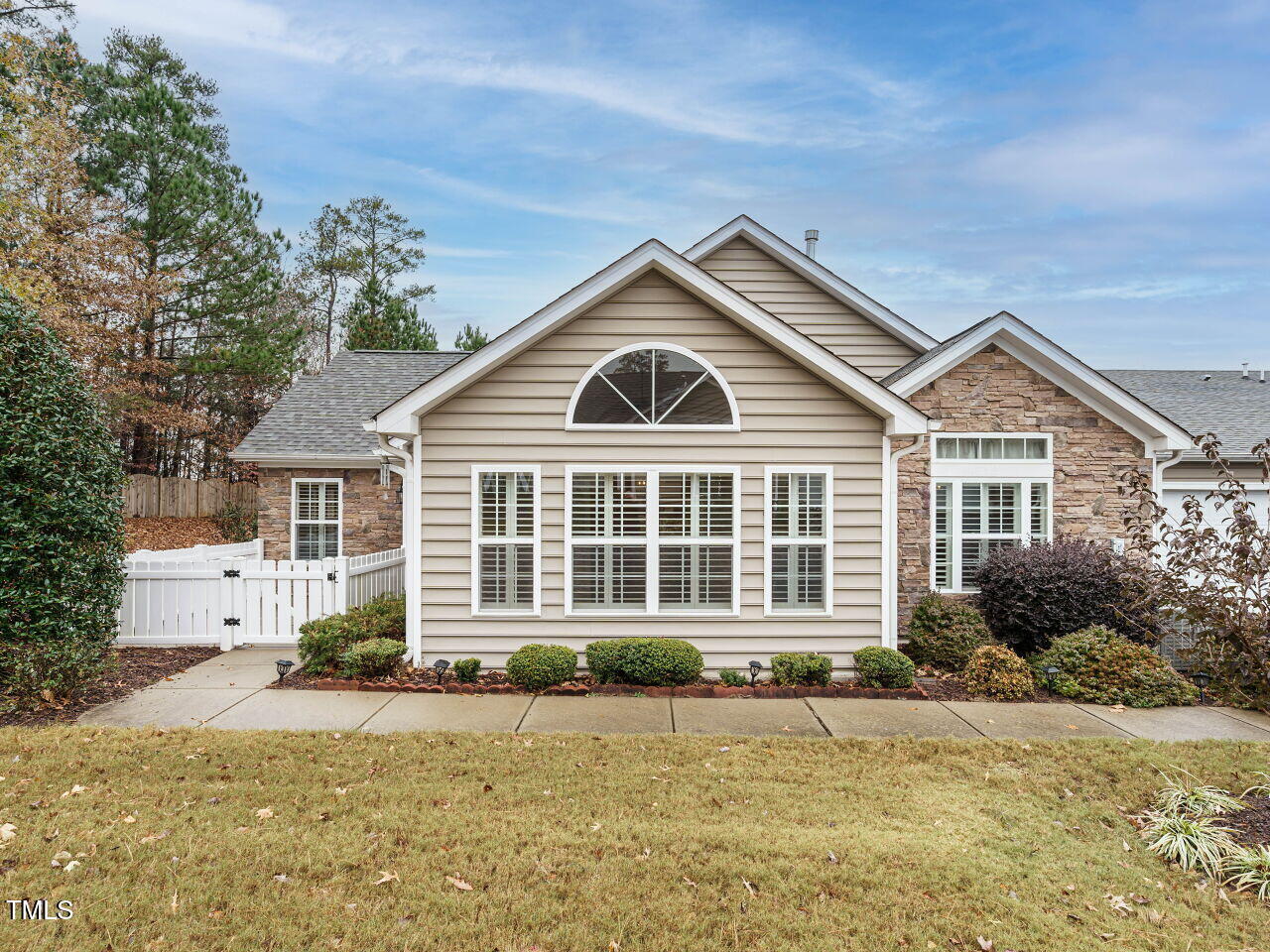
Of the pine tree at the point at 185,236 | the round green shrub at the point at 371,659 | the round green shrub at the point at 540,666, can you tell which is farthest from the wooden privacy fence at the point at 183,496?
the round green shrub at the point at 540,666

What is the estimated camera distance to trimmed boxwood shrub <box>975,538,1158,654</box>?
26.5 feet

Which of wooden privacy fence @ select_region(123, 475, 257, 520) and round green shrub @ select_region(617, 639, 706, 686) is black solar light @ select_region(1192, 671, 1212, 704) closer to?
round green shrub @ select_region(617, 639, 706, 686)

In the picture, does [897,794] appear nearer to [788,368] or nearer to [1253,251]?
[788,368]

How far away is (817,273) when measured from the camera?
1077cm

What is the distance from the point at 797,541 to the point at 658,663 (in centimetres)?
219

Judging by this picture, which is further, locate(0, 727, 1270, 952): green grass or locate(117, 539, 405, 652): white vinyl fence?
locate(117, 539, 405, 652): white vinyl fence

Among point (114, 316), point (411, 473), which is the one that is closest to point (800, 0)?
point (411, 473)

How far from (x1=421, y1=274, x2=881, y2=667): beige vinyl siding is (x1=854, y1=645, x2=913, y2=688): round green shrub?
292mm

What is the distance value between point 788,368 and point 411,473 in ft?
15.2

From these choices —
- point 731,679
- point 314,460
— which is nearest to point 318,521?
point 314,460

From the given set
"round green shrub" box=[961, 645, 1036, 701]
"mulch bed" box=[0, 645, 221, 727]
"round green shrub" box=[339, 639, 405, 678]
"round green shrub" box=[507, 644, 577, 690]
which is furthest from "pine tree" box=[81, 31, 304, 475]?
"round green shrub" box=[961, 645, 1036, 701]

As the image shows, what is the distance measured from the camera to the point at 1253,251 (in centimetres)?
1585

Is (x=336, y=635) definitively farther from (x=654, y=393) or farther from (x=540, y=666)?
(x=654, y=393)

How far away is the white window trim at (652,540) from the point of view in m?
7.74
